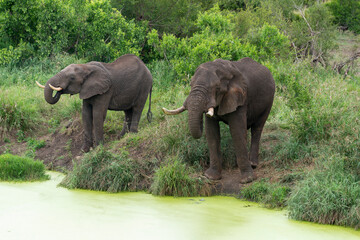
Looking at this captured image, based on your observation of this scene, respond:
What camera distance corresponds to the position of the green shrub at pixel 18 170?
10055mm

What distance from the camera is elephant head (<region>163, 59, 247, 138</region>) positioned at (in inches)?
342

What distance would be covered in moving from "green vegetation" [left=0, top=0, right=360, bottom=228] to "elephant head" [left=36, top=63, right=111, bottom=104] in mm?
1104

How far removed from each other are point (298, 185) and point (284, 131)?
121 inches

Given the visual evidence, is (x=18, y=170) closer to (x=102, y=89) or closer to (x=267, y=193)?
(x=102, y=89)

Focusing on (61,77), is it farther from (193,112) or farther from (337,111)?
(337,111)

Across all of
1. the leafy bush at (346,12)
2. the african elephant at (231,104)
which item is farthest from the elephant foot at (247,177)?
the leafy bush at (346,12)

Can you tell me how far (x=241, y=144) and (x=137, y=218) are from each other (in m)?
2.33

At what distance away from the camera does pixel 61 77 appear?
35.5ft

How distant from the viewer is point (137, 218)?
7785 millimetres

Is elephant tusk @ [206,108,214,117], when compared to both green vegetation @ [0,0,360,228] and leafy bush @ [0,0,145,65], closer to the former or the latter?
green vegetation @ [0,0,360,228]

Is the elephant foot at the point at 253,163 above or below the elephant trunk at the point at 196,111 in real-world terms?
below

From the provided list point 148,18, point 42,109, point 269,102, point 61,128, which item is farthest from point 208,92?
point 148,18

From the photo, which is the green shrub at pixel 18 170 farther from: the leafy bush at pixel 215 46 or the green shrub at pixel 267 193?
the leafy bush at pixel 215 46

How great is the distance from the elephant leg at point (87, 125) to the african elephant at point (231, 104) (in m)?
2.59
